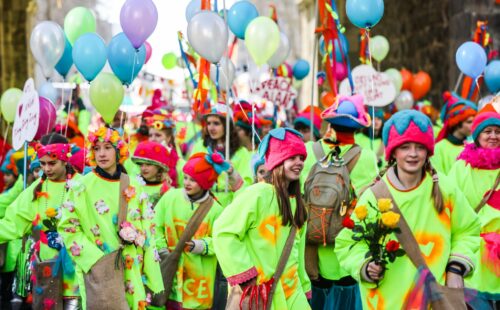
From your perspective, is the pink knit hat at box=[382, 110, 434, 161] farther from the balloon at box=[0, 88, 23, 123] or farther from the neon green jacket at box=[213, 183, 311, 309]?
the balloon at box=[0, 88, 23, 123]

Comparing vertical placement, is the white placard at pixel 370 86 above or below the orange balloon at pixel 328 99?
above

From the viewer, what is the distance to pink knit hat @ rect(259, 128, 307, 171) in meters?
6.14

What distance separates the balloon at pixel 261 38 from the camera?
10297 mm

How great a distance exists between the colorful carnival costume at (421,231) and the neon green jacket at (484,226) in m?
1.91

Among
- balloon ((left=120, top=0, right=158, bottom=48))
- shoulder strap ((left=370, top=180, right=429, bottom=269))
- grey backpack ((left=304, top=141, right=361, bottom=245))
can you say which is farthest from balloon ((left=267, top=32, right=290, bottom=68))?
shoulder strap ((left=370, top=180, right=429, bottom=269))

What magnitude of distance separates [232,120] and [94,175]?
2935mm

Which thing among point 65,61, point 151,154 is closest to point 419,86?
point 65,61

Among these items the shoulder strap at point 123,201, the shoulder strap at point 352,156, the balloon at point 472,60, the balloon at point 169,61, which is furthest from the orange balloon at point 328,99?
the balloon at point 169,61

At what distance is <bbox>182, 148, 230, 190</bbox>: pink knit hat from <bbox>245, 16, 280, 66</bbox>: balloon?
2.48 metres

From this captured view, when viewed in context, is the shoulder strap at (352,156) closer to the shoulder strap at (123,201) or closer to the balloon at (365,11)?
the shoulder strap at (123,201)

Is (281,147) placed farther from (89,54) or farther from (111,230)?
(89,54)

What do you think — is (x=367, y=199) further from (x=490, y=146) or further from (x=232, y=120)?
(x=232, y=120)

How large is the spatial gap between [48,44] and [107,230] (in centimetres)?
362

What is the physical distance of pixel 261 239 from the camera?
598 centimetres
